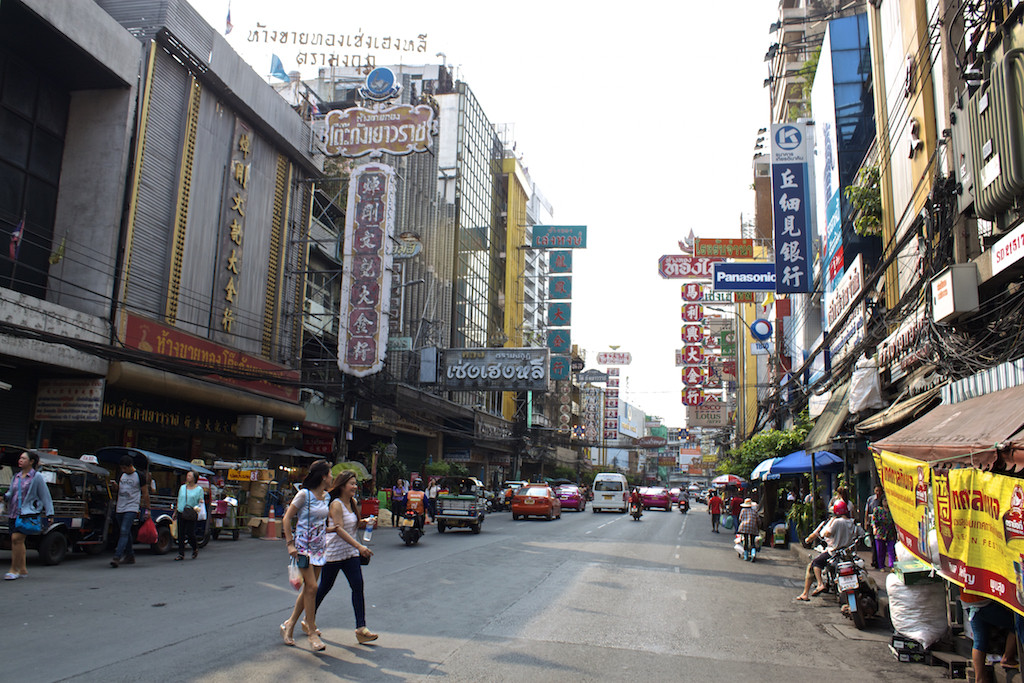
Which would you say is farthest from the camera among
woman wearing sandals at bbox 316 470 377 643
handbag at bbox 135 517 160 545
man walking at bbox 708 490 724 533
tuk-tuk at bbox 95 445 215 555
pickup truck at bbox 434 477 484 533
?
man walking at bbox 708 490 724 533

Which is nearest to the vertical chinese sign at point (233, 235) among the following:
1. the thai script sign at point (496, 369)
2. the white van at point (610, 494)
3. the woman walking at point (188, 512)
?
the woman walking at point (188, 512)

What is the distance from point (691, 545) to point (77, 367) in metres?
17.2

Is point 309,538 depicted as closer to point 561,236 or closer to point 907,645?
point 907,645

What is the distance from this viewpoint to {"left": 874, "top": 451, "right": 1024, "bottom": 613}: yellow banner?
5.78 m

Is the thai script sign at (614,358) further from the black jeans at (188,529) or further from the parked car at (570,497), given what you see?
the black jeans at (188,529)

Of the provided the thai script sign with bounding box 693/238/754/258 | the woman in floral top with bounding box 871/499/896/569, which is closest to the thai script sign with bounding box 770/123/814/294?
the thai script sign with bounding box 693/238/754/258

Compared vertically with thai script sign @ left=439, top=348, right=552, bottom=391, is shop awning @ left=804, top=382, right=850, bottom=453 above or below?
below

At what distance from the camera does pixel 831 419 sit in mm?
17172

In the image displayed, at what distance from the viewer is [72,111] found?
68.4 feet

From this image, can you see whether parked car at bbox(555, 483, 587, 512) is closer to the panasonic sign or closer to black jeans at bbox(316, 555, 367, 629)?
the panasonic sign

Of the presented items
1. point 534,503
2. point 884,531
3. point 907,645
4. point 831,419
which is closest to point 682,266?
point 534,503

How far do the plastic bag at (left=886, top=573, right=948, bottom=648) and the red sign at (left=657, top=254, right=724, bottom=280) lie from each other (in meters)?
23.0

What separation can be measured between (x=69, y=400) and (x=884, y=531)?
18314 mm

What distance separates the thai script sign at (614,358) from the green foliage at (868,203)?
95192 millimetres
